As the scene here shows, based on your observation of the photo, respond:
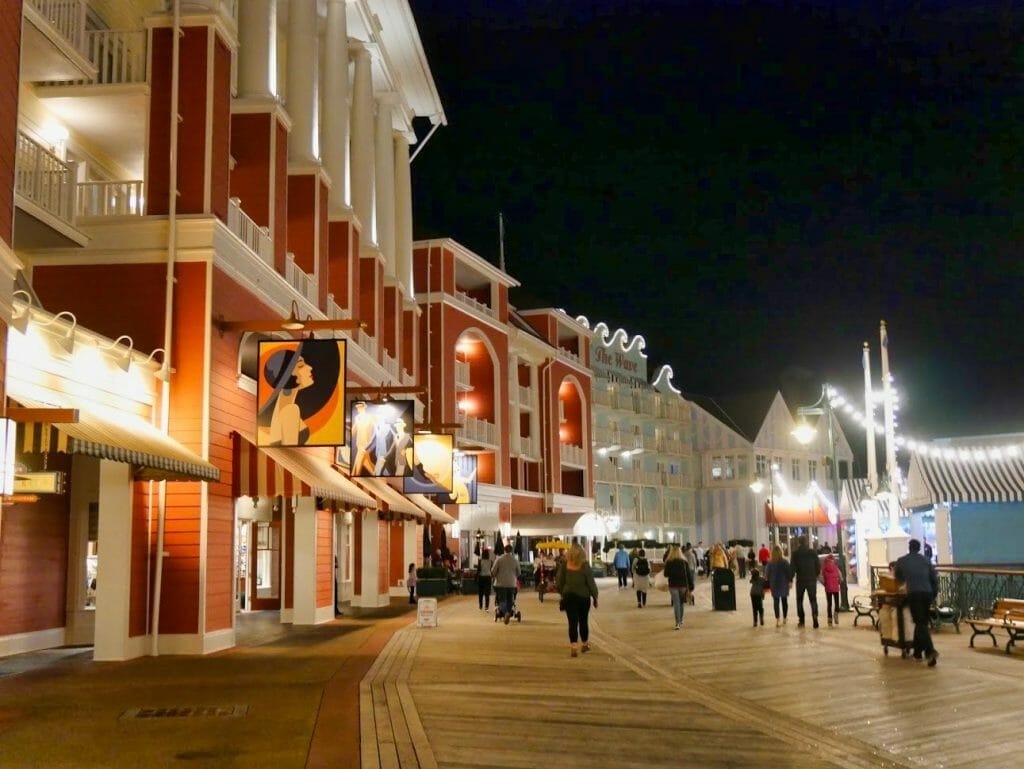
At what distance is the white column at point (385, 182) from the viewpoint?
34.2m

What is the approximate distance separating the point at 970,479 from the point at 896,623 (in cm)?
1287

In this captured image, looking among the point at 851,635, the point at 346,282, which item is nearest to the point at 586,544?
the point at 346,282

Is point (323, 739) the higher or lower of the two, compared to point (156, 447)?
lower

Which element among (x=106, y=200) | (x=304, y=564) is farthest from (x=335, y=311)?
(x=106, y=200)

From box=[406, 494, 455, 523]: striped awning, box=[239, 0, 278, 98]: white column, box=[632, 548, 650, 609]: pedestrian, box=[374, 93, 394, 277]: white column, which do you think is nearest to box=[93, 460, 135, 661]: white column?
box=[239, 0, 278, 98]: white column

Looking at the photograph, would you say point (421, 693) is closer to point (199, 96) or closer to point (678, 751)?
point (678, 751)

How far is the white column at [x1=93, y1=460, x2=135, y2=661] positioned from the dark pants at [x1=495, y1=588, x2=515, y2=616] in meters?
8.63

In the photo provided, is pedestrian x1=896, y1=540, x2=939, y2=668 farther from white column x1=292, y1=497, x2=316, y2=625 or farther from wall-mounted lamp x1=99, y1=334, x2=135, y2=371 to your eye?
white column x1=292, y1=497, x2=316, y2=625

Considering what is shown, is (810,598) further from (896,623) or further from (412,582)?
(412,582)

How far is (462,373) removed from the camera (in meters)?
47.6

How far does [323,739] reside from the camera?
8953 millimetres

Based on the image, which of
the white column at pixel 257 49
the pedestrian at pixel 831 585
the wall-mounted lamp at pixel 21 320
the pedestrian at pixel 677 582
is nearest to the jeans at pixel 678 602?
the pedestrian at pixel 677 582

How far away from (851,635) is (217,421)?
11299mm

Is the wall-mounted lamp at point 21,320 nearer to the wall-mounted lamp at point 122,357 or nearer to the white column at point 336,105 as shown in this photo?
the wall-mounted lamp at point 122,357
